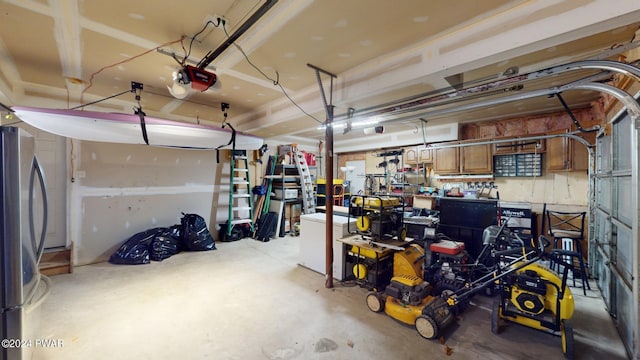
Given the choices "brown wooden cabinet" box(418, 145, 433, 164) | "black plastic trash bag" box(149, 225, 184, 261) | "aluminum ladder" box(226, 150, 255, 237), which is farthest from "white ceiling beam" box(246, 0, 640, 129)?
"black plastic trash bag" box(149, 225, 184, 261)

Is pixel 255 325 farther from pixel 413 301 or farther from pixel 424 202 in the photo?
pixel 424 202

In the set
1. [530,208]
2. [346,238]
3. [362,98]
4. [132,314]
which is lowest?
[132,314]

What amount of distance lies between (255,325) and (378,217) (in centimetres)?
173

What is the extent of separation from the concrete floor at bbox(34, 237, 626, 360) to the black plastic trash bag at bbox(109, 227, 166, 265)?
0.52 metres

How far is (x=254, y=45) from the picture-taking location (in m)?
2.36

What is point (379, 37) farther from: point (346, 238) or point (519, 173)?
point (519, 173)

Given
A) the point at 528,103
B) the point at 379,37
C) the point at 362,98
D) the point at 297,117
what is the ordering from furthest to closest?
the point at 297,117
the point at 528,103
the point at 362,98
the point at 379,37

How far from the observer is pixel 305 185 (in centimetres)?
609

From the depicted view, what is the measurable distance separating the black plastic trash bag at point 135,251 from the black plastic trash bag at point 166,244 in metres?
0.09

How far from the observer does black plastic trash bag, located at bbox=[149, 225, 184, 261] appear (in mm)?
4191

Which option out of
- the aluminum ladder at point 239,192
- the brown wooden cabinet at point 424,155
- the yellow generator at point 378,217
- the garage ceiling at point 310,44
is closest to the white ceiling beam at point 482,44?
the garage ceiling at point 310,44

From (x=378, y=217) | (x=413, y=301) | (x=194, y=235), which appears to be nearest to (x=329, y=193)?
(x=378, y=217)

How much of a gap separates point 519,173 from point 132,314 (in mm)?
6145

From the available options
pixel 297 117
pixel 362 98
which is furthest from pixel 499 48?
pixel 297 117
